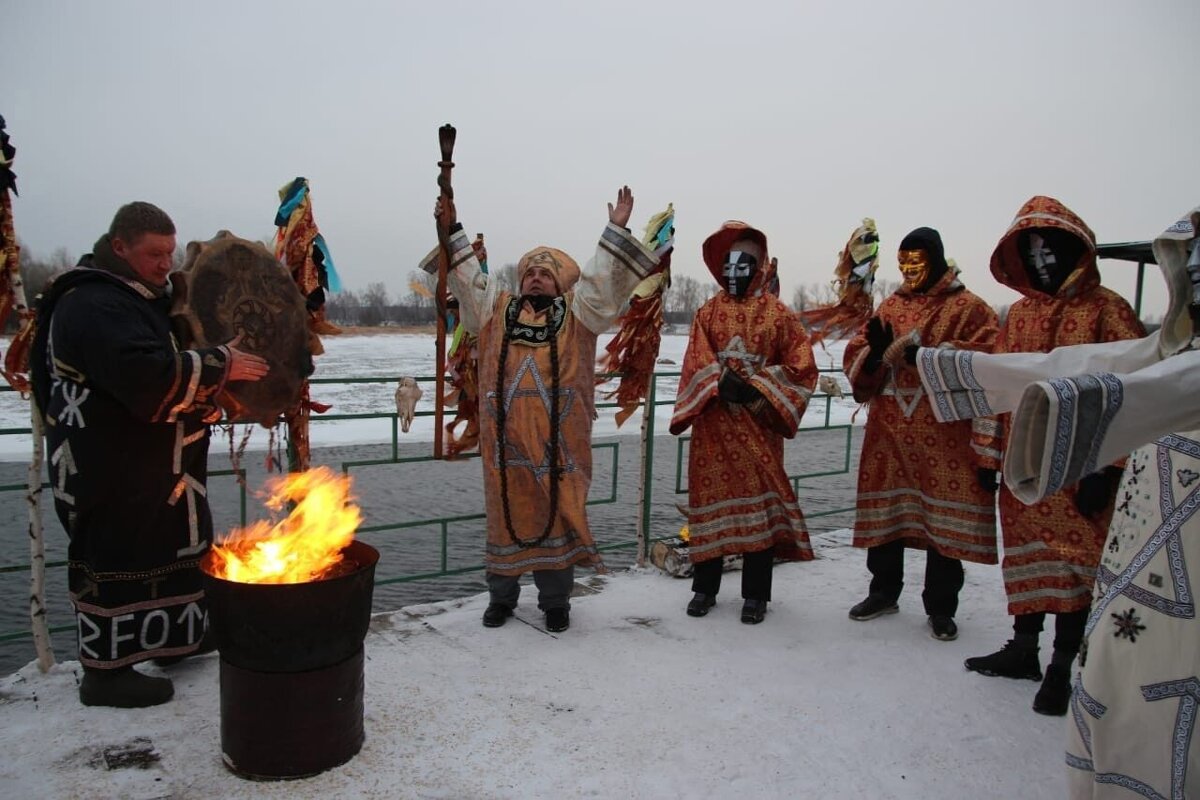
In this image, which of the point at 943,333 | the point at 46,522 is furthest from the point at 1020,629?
the point at 46,522

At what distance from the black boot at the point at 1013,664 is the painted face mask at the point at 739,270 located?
2.21 meters

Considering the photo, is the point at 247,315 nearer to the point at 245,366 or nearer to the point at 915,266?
the point at 245,366

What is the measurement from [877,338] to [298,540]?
2.87 metres

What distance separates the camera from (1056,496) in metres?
3.71

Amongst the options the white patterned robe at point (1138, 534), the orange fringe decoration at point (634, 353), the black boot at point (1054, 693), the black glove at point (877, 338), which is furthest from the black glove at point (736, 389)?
the white patterned robe at point (1138, 534)

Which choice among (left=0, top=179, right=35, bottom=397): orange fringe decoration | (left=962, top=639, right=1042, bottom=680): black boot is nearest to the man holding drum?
(left=0, top=179, right=35, bottom=397): orange fringe decoration

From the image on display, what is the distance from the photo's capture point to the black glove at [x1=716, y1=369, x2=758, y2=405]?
4.42 meters

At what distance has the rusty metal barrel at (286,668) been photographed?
2752 mm

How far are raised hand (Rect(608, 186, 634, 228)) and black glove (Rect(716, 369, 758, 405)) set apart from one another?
99cm

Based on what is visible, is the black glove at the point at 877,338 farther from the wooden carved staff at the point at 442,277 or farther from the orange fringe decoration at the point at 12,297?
the orange fringe decoration at the point at 12,297

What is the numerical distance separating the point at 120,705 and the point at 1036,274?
428cm

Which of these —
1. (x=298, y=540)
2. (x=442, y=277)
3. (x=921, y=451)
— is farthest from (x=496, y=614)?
(x=921, y=451)

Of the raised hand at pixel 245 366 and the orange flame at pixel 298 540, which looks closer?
the orange flame at pixel 298 540

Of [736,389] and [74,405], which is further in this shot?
[736,389]
